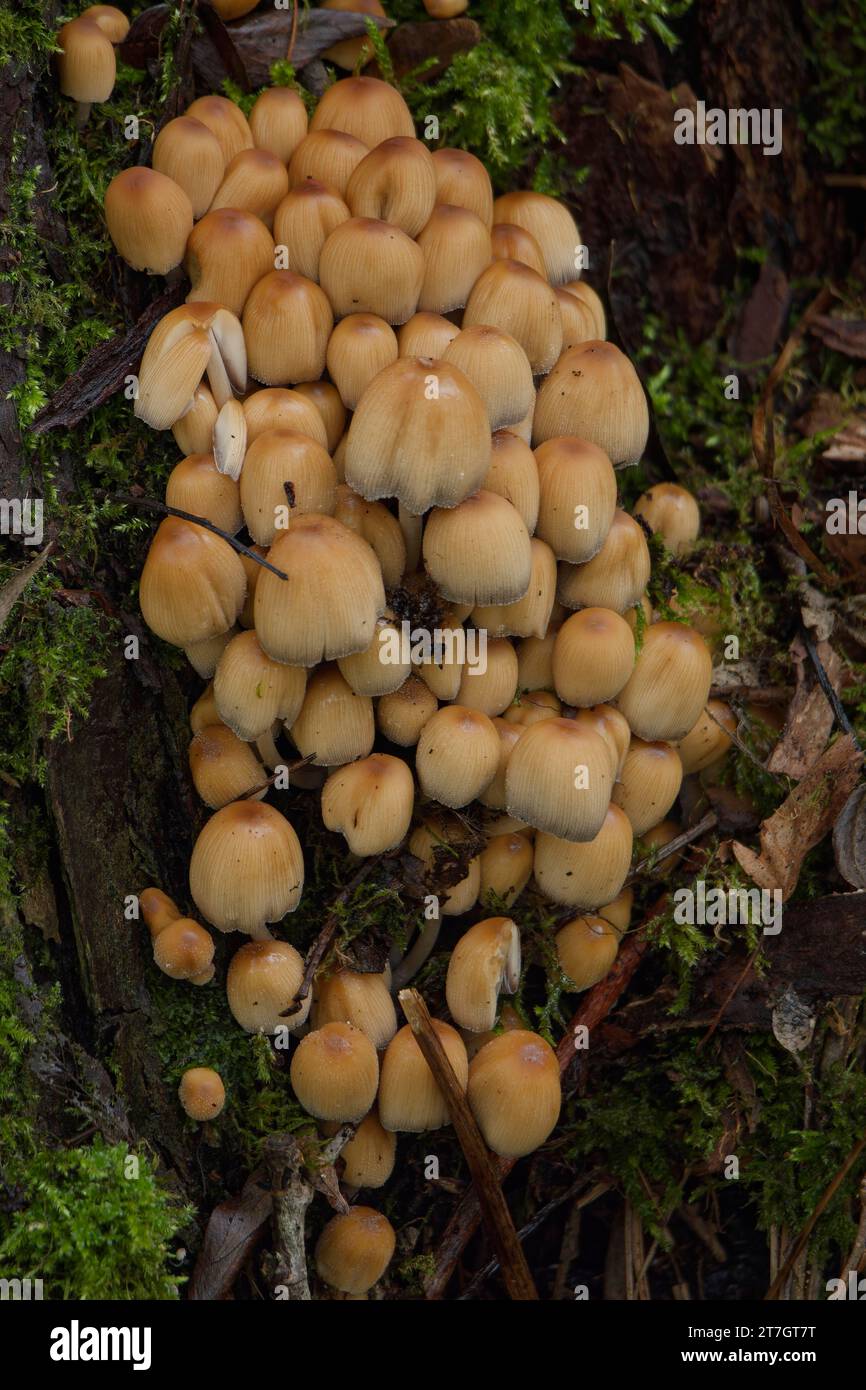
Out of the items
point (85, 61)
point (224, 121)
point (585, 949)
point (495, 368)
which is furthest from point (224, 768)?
point (85, 61)

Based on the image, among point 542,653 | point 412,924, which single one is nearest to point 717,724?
point 542,653

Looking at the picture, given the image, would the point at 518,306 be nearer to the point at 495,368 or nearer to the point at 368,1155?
the point at 495,368

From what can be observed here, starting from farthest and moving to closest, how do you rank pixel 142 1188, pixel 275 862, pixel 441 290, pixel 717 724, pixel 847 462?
pixel 847 462
pixel 717 724
pixel 441 290
pixel 275 862
pixel 142 1188

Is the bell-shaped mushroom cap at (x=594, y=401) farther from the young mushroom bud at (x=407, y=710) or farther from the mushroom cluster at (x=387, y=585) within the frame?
the young mushroom bud at (x=407, y=710)

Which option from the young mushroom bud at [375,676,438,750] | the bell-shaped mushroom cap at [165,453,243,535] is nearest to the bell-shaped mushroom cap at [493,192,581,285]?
the bell-shaped mushroom cap at [165,453,243,535]

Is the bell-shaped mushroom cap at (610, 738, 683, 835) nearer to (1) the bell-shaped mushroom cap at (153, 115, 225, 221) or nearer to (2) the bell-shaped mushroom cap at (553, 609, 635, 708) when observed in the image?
(2) the bell-shaped mushroom cap at (553, 609, 635, 708)
